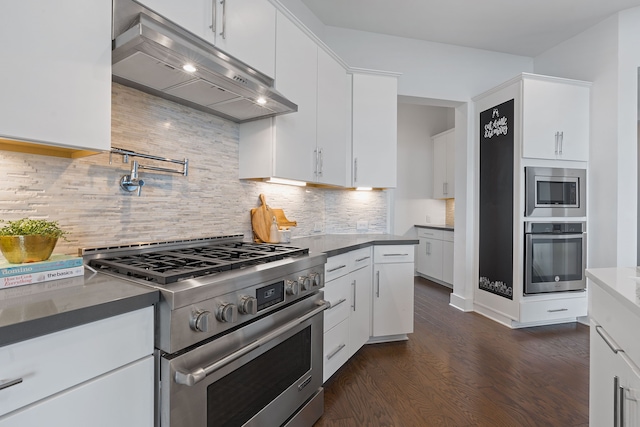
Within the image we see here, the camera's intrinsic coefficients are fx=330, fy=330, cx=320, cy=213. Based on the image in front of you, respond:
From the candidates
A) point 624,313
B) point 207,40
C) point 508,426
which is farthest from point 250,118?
point 508,426

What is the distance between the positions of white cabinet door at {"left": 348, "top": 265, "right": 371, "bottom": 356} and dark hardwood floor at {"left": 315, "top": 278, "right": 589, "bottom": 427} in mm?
169

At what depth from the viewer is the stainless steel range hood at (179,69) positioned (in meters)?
1.20

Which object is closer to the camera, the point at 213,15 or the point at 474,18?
the point at 213,15

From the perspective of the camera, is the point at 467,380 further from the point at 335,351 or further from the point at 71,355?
the point at 71,355

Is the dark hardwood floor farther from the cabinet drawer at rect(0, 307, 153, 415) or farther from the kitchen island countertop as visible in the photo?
the cabinet drawer at rect(0, 307, 153, 415)

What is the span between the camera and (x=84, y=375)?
0.84 metres

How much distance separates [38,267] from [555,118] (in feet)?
13.4

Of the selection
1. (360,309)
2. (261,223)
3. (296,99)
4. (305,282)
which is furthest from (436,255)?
(305,282)

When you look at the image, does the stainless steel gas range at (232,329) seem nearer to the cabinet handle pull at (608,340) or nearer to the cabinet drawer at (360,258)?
the cabinet drawer at (360,258)

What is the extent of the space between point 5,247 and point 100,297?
43 centimetres

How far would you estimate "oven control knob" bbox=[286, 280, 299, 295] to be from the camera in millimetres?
1521

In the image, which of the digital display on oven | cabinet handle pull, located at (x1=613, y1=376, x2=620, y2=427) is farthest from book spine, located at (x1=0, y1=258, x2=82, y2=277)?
cabinet handle pull, located at (x1=613, y1=376, x2=620, y2=427)

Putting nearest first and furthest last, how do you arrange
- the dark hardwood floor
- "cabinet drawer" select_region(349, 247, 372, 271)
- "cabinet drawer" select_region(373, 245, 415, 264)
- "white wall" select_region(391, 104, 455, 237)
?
1. the dark hardwood floor
2. "cabinet drawer" select_region(349, 247, 372, 271)
3. "cabinet drawer" select_region(373, 245, 415, 264)
4. "white wall" select_region(391, 104, 455, 237)

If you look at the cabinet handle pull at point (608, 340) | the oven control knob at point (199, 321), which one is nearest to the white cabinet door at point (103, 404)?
the oven control knob at point (199, 321)
